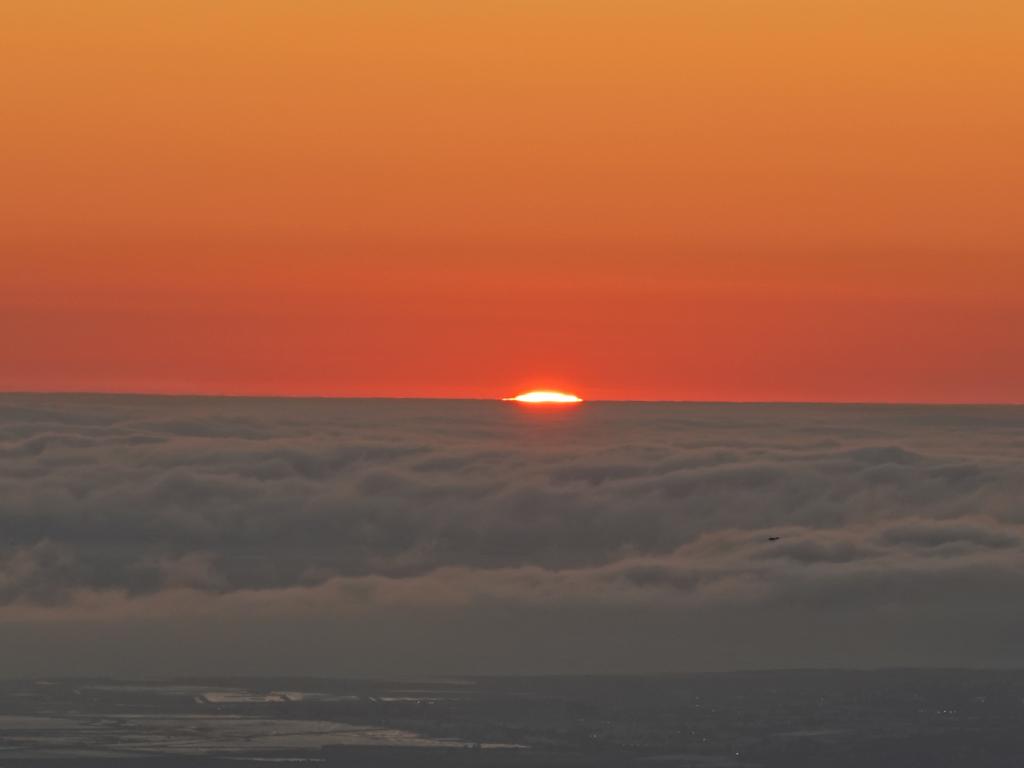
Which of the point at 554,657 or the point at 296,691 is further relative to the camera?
the point at 554,657

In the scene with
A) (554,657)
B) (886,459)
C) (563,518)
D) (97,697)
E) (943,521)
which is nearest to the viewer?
(97,697)

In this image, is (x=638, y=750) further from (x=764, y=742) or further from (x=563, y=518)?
(x=563, y=518)

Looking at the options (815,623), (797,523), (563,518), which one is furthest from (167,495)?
(815,623)

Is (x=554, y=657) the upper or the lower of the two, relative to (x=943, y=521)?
lower

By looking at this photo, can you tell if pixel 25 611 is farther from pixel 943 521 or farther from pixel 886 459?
pixel 886 459

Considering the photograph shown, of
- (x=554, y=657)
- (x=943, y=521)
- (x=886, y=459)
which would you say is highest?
(x=886, y=459)

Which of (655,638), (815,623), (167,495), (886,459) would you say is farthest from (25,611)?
(886,459)

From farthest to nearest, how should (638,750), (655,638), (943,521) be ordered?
1. (943,521)
2. (655,638)
3. (638,750)
